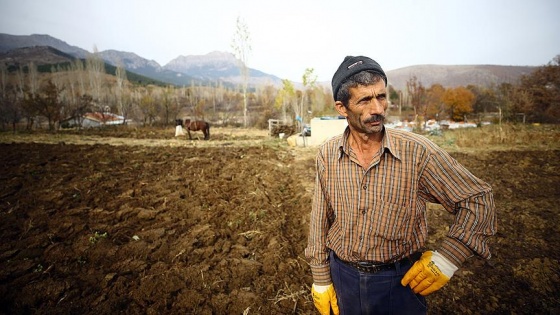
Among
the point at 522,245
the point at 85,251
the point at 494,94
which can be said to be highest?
the point at 494,94

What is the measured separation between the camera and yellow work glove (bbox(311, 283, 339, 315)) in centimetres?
141

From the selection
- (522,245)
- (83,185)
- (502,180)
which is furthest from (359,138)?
(502,180)

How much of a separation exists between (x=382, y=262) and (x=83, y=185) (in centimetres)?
622

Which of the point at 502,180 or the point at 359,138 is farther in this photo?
the point at 502,180

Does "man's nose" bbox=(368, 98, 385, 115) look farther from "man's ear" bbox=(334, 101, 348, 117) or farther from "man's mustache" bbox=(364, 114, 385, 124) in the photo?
"man's ear" bbox=(334, 101, 348, 117)

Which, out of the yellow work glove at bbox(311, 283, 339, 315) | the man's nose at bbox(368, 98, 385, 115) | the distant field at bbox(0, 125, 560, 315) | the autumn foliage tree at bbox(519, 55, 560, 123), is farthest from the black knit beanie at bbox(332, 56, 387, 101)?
the autumn foliage tree at bbox(519, 55, 560, 123)

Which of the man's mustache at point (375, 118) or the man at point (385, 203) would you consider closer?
the man at point (385, 203)

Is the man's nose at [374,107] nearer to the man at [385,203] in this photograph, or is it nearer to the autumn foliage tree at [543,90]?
Result: the man at [385,203]

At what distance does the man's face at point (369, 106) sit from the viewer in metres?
1.23

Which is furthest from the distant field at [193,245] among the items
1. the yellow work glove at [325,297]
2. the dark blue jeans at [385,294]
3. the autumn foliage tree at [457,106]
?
the autumn foliage tree at [457,106]

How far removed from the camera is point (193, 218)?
4.11m

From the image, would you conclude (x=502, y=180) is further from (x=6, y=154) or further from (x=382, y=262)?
(x=6, y=154)

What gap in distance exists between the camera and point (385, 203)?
1.21 metres

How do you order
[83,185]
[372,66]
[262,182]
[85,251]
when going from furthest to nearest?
[262,182], [83,185], [85,251], [372,66]
